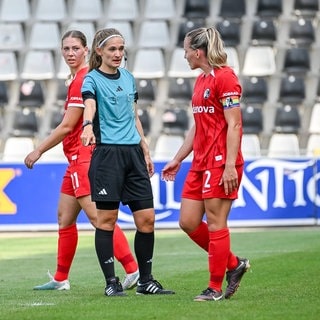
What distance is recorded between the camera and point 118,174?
822 cm

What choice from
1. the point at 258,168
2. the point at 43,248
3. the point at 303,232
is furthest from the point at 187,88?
the point at 43,248

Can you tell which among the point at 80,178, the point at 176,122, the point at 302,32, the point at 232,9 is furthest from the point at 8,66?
the point at 80,178

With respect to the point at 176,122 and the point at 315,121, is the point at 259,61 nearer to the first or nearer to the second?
the point at 315,121

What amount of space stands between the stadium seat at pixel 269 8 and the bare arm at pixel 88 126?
1443 cm

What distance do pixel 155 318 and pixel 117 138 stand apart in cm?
183

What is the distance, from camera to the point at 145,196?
8.38 m

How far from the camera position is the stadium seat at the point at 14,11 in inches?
890

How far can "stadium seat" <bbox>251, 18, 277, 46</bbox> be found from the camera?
2195 cm

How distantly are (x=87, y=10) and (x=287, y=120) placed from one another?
15.5 ft

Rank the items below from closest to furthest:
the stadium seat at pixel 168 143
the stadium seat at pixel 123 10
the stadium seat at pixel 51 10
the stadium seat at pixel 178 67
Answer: the stadium seat at pixel 168 143 → the stadium seat at pixel 178 67 → the stadium seat at pixel 123 10 → the stadium seat at pixel 51 10

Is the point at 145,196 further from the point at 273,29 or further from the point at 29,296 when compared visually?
the point at 273,29

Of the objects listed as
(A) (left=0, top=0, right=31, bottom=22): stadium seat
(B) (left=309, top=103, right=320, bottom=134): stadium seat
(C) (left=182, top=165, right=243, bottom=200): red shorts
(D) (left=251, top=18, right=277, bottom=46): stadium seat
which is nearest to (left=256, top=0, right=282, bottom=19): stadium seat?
(D) (left=251, top=18, right=277, bottom=46): stadium seat

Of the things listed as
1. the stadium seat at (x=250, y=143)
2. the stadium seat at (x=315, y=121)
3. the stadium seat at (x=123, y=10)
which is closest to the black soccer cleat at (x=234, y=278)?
the stadium seat at (x=250, y=143)

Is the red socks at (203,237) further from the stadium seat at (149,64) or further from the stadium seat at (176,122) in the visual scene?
the stadium seat at (149,64)
